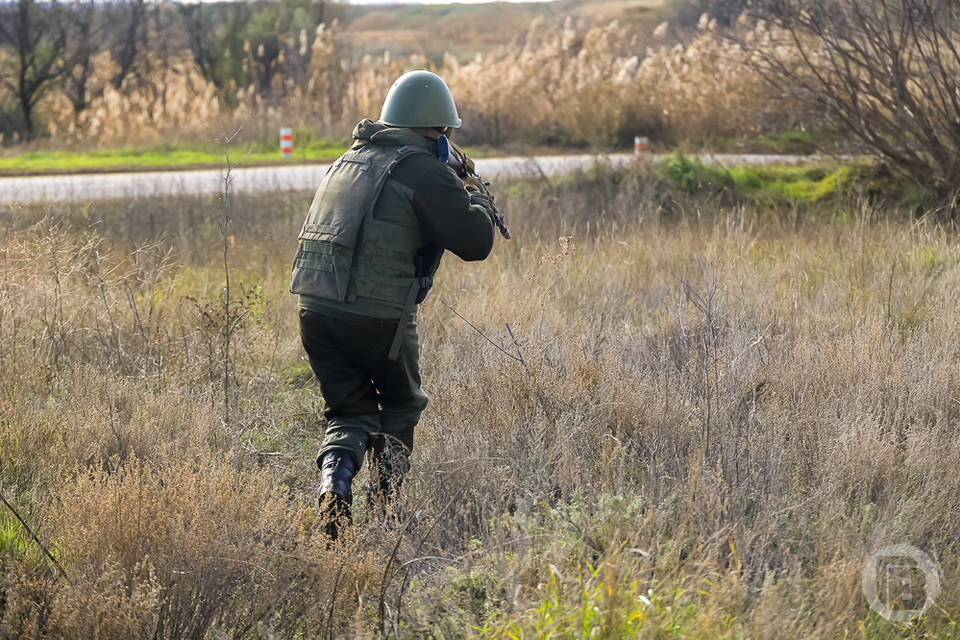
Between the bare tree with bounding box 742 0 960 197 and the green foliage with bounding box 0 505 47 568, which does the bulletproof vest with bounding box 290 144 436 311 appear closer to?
the green foliage with bounding box 0 505 47 568

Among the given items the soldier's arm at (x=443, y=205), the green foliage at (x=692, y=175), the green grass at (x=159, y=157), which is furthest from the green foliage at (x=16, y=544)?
the green grass at (x=159, y=157)

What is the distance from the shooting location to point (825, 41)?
9.45 m

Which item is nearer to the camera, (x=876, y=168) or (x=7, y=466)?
(x=7, y=466)

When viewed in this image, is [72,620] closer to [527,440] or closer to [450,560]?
[450,560]

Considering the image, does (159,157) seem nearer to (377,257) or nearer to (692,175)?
(692,175)

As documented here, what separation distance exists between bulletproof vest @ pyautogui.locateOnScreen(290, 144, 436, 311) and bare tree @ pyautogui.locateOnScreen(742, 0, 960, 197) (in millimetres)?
7239

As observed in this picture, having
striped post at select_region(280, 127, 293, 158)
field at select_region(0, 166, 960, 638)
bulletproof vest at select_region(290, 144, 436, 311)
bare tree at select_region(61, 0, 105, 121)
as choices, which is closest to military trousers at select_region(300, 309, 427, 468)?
bulletproof vest at select_region(290, 144, 436, 311)

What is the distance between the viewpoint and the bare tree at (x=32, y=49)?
70.9ft

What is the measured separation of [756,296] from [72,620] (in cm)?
469

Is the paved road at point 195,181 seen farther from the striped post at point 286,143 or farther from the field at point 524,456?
the field at point 524,456

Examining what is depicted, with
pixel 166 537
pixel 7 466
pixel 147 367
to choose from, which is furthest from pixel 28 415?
pixel 166 537

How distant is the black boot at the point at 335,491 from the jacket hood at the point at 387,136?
1.20 m

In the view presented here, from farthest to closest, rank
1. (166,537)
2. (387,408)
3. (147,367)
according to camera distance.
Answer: (147,367)
(387,408)
(166,537)

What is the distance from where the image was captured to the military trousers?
351 cm
